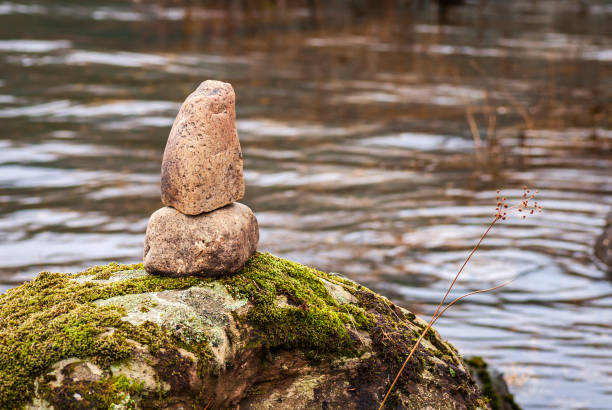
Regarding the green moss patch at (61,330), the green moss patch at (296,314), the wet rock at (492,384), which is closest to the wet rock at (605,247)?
the wet rock at (492,384)

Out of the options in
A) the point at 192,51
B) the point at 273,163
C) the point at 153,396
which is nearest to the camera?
the point at 153,396

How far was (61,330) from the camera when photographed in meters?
3.94

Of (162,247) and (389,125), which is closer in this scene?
(162,247)

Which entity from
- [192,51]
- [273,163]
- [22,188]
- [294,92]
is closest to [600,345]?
[273,163]

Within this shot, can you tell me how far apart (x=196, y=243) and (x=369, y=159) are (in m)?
11.0

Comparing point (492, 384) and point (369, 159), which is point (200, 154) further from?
point (369, 159)

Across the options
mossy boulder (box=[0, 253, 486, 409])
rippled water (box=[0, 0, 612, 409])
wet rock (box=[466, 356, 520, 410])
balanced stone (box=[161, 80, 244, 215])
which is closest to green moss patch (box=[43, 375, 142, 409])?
mossy boulder (box=[0, 253, 486, 409])

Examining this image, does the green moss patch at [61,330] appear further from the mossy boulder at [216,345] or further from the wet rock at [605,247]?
the wet rock at [605,247]

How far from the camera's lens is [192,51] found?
26375 mm

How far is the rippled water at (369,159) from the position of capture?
9141mm

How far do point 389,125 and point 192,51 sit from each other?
10.9m

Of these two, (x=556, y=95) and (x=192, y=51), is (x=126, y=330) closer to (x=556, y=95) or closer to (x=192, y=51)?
(x=556, y=95)

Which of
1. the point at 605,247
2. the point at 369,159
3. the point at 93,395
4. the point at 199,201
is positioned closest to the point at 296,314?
the point at 199,201

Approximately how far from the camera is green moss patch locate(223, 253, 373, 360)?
438cm
